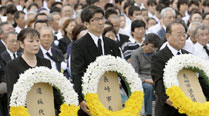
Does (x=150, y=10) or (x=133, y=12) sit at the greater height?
(x=150, y=10)

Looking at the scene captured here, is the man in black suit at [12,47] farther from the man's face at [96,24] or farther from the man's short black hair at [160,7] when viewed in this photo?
the man's short black hair at [160,7]

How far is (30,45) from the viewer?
21.8ft

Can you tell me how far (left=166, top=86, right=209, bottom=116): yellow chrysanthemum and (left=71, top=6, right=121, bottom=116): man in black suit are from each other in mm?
1038

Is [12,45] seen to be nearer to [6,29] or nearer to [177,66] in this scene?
[6,29]

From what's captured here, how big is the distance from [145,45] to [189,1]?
26.8 feet

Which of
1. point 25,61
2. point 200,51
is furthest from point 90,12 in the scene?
point 200,51

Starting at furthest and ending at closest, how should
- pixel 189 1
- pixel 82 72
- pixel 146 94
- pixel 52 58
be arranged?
pixel 189 1 < pixel 146 94 < pixel 52 58 < pixel 82 72

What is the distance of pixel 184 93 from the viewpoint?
6516mm

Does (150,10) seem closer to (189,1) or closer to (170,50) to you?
(189,1)

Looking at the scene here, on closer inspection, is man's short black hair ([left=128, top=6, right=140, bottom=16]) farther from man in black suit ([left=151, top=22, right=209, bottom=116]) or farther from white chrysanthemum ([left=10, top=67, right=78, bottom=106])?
white chrysanthemum ([left=10, top=67, right=78, bottom=106])

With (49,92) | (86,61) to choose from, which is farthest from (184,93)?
(49,92)

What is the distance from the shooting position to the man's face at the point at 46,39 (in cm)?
998

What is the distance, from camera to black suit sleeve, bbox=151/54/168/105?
673 cm

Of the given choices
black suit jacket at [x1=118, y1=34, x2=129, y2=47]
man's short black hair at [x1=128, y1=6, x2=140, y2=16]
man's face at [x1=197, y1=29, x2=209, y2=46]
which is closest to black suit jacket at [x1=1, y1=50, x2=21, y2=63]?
black suit jacket at [x1=118, y1=34, x2=129, y2=47]
